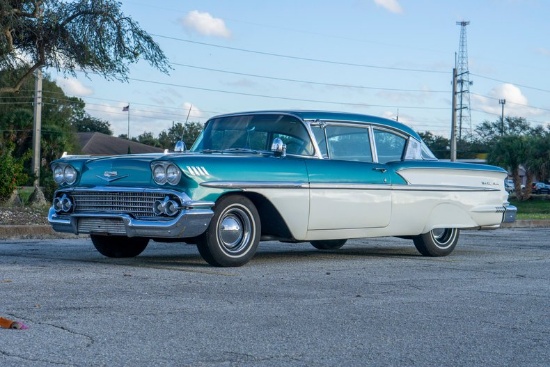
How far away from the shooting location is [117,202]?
8.48 meters

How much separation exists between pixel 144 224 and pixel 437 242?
3980 mm

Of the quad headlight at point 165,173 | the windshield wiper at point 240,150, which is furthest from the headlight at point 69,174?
the windshield wiper at point 240,150

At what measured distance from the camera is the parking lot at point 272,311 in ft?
15.9

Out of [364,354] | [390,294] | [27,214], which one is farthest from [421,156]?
[27,214]

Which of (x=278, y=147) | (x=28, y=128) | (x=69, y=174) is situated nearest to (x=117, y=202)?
(x=69, y=174)

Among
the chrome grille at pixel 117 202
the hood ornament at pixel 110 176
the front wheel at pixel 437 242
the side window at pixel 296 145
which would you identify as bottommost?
the front wheel at pixel 437 242

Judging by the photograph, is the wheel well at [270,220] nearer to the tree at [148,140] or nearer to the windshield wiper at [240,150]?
the windshield wiper at [240,150]

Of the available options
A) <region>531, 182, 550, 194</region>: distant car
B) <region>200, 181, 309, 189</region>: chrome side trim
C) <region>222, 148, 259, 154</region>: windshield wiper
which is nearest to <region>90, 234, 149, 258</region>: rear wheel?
<region>222, 148, 259, 154</region>: windshield wiper

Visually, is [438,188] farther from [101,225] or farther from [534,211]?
[534,211]

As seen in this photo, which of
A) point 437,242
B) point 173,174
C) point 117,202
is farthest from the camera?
point 437,242

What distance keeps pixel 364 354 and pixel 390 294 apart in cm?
231

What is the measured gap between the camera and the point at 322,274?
8.46 m

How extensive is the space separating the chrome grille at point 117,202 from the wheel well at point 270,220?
1038 mm

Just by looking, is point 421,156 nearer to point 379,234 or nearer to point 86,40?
point 379,234
